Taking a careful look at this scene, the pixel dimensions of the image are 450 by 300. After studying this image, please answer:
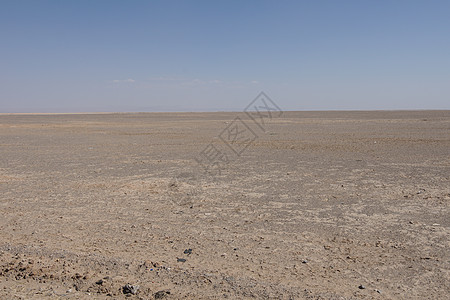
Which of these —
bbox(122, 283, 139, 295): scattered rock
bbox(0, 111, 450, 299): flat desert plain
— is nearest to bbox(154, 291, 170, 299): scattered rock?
bbox(0, 111, 450, 299): flat desert plain

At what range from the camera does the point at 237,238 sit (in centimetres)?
571

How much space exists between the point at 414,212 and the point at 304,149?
10.2m

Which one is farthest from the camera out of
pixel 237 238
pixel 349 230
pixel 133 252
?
pixel 349 230

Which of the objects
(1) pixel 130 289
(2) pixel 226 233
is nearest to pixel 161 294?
(1) pixel 130 289

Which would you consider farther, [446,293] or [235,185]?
[235,185]

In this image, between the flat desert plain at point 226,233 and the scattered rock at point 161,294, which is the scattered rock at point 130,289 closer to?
the flat desert plain at point 226,233

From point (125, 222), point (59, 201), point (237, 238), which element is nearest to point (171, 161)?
point (59, 201)

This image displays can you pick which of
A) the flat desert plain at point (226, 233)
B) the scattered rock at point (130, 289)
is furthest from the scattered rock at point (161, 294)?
the scattered rock at point (130, 289)

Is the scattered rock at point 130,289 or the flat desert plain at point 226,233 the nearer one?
the scattered rock at point 130,289

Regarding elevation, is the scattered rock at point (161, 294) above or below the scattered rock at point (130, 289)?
below

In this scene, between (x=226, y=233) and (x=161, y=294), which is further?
(x=226, y=233)

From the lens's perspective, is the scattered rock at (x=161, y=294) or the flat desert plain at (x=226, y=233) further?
the flat desert plain at (x=226, y=233)

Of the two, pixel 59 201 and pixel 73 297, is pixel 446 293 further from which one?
pixel 59 201

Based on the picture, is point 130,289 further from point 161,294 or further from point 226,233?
point 226,233
